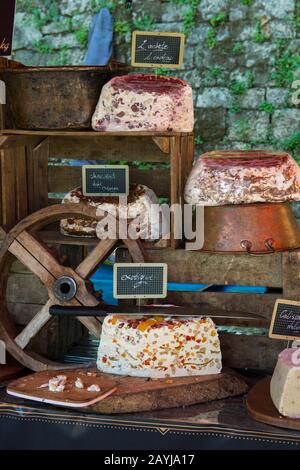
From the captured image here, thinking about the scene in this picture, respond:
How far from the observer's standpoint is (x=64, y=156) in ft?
10.5

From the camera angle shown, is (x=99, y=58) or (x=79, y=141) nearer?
(x=79, y=141)

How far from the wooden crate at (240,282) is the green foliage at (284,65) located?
117 inches

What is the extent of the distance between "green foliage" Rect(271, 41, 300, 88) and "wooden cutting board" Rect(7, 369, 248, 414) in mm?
3267

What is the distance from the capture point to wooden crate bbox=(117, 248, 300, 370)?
2.58m

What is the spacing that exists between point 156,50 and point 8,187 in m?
0.72

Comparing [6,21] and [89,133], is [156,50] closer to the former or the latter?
[89,133]

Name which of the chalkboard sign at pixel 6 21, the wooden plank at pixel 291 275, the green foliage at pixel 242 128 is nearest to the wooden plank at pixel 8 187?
the chalkboard sign at pixel 6 21

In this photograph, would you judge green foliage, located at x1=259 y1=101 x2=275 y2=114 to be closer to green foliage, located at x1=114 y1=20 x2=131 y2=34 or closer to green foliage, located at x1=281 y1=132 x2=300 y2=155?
green foliage, located at x1=281 y1=132 x2=300 y2=155

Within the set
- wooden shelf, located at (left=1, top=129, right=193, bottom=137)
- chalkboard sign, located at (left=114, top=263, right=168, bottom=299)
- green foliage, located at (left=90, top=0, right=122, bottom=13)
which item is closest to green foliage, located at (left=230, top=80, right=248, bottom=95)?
green foliage, located at (left=90, top=0, right=122, bottom=13)

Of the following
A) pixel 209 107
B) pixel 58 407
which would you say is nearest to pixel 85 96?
pixel 58 407
